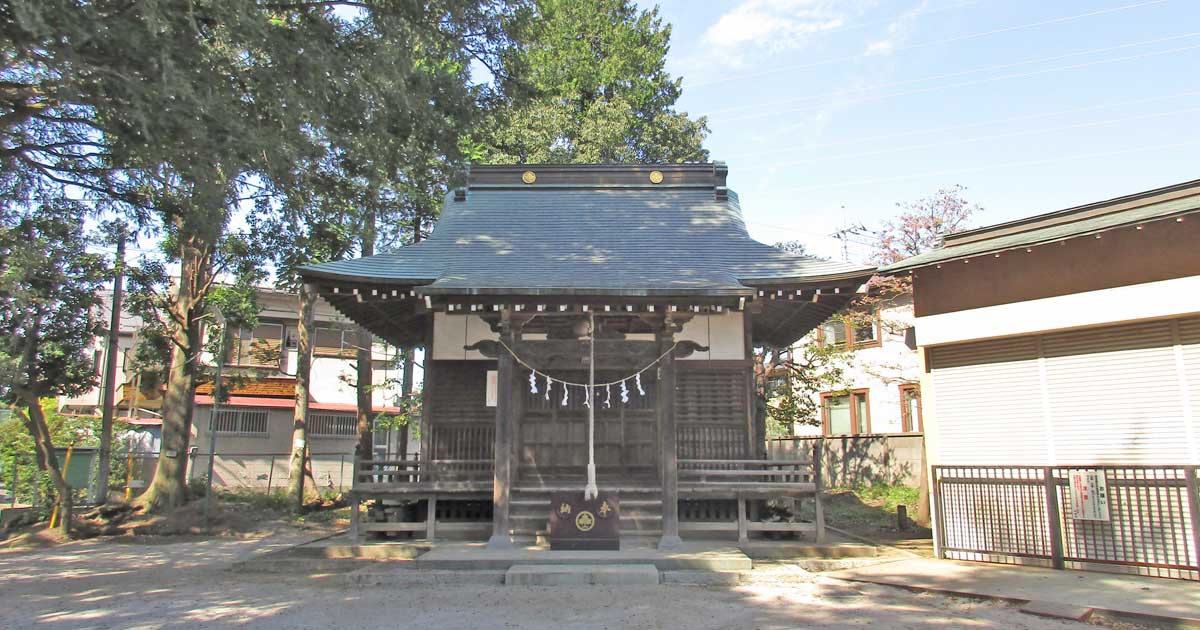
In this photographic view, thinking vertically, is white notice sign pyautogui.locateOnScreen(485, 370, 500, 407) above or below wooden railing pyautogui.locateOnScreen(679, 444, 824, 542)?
above

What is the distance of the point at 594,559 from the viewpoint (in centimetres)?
919

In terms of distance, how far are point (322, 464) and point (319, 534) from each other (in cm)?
954

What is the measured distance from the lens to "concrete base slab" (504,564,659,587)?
27.9 ft

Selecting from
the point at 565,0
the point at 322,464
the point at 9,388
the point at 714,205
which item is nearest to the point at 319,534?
the point at 9,388

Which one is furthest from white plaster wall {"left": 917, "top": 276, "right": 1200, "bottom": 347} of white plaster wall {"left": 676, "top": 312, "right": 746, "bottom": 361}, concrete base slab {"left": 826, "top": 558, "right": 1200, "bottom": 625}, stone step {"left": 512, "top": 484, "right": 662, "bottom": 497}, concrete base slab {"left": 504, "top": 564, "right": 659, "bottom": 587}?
concrete base slab {"left": 504, "top": 564, "right": 659, "bottom": 587}

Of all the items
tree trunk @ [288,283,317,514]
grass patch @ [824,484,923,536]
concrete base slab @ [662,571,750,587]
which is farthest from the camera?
tree trunk @ [288,283,317,514]

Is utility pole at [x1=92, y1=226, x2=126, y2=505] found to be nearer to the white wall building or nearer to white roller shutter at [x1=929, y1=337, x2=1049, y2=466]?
white roller shutter at [x1=929, y1=337, x2=1049, y2=466]

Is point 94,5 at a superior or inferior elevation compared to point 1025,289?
superior

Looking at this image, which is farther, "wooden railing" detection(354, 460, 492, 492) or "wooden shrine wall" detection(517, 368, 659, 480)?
"wooden shrine wall" detection(517, 368, 659, 480)

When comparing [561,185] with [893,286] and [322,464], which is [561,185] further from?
[322,464]

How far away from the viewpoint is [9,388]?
14883mm

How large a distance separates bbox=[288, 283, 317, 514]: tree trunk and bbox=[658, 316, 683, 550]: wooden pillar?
38.6ft

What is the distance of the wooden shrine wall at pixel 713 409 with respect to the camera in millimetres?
11414

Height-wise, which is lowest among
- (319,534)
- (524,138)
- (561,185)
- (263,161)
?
(319,534)
